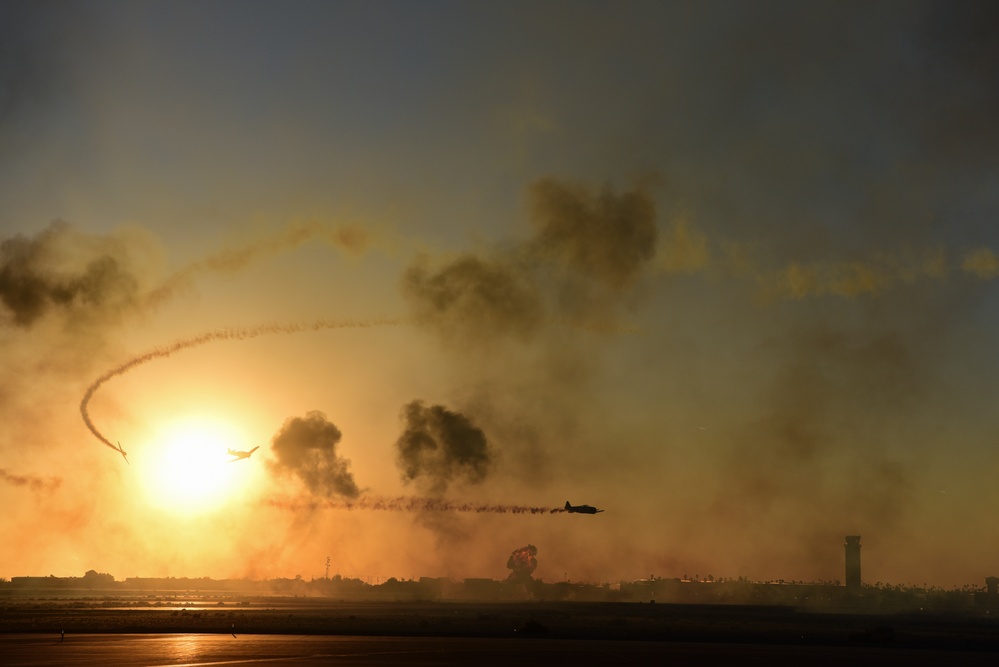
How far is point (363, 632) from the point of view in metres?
98.6

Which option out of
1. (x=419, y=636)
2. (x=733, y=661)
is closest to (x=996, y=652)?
(x=733, y=661)

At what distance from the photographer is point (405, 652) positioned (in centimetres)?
7038

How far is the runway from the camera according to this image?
61531 millimetres

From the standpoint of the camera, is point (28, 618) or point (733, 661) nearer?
point (733, 661)

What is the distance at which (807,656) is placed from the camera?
76.3 m

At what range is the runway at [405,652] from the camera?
202 ft

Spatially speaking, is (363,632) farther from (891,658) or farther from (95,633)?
(891,658)

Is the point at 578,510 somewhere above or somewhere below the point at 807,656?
above

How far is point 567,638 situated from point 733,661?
2817 centimetres

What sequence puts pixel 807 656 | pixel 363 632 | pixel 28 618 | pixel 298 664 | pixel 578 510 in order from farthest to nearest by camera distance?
pixel 28 618
pixel 578 510
pixel 363 632
pixel 807 656
pixel 298 664

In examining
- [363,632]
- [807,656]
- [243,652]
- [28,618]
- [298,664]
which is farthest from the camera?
[28,618]

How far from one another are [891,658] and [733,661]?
18659 millimetres

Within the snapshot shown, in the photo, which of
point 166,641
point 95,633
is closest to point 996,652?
point 166,641

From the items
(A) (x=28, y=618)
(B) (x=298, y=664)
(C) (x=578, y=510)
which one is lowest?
(A) (x=28, y=618)
